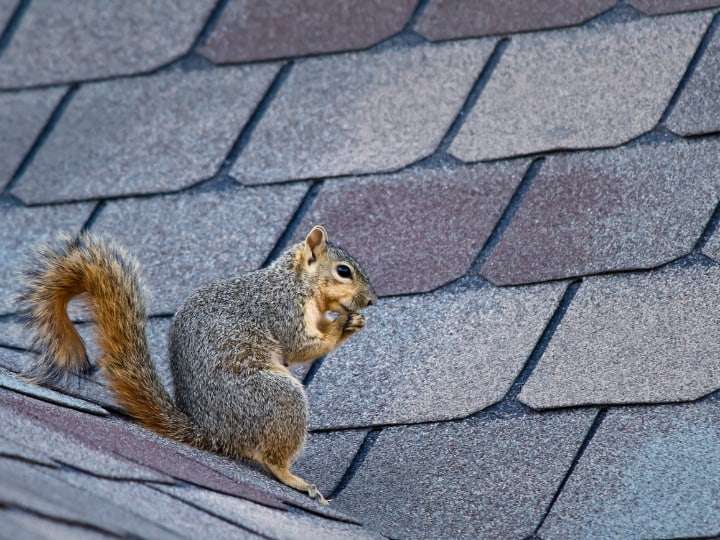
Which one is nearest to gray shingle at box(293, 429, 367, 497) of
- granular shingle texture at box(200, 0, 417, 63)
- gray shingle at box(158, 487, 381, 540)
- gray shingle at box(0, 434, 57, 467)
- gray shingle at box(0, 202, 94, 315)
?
gray shingle at box(158, 487, 381, 540)

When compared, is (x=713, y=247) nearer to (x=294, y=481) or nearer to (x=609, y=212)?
(x=609, y=212)

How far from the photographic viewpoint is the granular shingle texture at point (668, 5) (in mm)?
2990

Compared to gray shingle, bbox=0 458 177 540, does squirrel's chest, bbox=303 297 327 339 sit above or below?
below

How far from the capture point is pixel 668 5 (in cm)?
302

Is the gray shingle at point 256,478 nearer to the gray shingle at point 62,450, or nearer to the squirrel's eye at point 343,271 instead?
the gray shingle at point 62,450

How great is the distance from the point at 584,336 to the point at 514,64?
0.74m

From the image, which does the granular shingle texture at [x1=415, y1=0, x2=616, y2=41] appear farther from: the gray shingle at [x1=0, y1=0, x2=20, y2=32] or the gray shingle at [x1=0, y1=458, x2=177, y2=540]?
the gray shingle at [x1=0, y1=458, x2=177, y2=540]

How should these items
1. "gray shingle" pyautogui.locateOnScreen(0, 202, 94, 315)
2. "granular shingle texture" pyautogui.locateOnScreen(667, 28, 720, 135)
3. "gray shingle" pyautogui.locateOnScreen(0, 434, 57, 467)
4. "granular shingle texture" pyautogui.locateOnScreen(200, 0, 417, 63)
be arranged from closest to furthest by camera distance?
"gray shingle" pyautogui.locateOnScreen(0, 434, 57, 467)
"granular shingle texture" pyautogui.locateOnScreen(667, 28, 720, 135)
"gray shingle" pyautogui.locateOnScreen(0, 202, 94, 315)
"granular shingle texture" pyautogui.locateOnScreen(200, 0, 417, 63)

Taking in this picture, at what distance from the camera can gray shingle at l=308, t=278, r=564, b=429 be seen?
8.26 ft

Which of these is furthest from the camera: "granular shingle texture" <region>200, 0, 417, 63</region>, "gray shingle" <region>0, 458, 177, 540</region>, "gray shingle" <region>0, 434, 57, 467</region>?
"granular shingle texture" <region>200, 0, 417, 63</region>

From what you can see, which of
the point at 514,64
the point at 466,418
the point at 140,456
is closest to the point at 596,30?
the point at 514,64

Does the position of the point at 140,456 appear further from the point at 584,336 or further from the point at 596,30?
the point at 596,30

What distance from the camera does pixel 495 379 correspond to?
2.52 metres

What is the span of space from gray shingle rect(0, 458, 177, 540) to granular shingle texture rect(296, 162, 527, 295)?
3.66 ft
